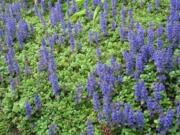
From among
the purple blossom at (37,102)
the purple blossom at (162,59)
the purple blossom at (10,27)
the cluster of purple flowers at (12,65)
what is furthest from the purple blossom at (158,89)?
the purple blossom at (10,27)

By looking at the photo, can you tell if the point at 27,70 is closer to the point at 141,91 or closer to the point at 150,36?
the point at 150,36

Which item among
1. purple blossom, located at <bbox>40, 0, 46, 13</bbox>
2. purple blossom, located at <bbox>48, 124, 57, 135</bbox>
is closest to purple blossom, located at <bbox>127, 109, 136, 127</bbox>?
purple blossom, located at <bbox>48, 124, 57, 135</bbox>

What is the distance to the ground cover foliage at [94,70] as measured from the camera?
6406 millimetres

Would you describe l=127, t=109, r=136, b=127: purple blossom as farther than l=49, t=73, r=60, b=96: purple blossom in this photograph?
No

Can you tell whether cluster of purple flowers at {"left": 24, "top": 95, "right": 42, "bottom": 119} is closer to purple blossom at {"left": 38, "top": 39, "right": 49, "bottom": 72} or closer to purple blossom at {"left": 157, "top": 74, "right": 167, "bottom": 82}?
purple blossom at {"left": 38, "top": 39, "right": 49, "bottom": 72}

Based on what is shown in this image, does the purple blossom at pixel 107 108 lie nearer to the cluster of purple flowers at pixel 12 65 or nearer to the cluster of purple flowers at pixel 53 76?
the cluster of purple flowers at pixel 53 76

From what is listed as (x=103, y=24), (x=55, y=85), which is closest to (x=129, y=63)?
(x=55, y=85)

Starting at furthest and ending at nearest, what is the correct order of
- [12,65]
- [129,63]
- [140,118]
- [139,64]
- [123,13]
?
[123,13] < [12,65] < [129,63] < [139,64] < [140,118]

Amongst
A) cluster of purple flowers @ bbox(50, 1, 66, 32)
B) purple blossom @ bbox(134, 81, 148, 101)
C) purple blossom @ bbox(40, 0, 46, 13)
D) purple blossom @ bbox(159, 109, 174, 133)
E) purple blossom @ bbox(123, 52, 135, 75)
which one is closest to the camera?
purple blossom @ bbox(159, 109, 174, 133)

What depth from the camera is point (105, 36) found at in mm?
8438

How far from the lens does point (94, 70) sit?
24.4ft

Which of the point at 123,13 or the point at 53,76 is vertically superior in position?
the point at 123,13

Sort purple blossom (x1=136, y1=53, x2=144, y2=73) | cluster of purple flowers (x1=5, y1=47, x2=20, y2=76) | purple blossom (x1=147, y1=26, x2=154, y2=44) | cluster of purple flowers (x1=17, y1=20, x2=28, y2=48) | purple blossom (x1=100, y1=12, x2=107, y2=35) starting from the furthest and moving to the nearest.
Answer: cluster of purple flowers (x1=17, y1=20, x2=28, y2=48) < purple blossom (x1=100, y1=12, x2=107, y2=35) < cluster of purple flowers (x1=5, y1=47, x2=20, y2=76) < purple blossom (x1=147, y1=26, x2=154, y2=44) < purple blossom (x1=136, y1=53, x2=144, y2=73)

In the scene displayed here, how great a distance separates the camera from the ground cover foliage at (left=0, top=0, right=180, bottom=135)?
6406mm
